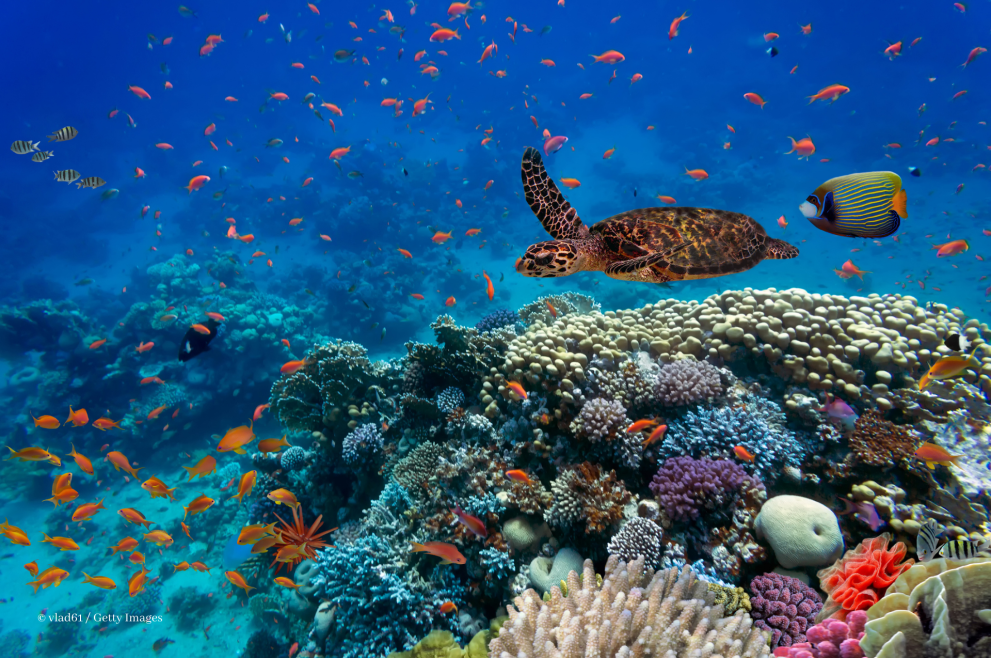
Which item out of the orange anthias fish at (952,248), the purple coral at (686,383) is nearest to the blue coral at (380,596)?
the purple coral at (686,383)

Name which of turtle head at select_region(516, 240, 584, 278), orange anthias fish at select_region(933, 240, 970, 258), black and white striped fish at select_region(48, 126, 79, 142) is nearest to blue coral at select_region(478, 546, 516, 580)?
turtle head at select_region(516, 240, 584, 278)

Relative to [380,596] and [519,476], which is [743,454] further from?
[380,596]

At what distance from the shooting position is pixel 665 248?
269 cm

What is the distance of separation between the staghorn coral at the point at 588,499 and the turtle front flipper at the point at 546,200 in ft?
7.84

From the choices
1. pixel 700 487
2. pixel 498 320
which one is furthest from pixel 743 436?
Answer: pixel 498 320

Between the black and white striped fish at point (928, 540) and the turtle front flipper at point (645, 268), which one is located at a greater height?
the turtle front flipper at point (645, 268)

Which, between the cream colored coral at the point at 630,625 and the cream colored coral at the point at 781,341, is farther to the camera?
the cream colored coral at the point at 781,341

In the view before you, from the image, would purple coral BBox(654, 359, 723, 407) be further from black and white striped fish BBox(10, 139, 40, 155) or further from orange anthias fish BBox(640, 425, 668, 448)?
black and white striped fish BBox(10, 139, 40, 155)

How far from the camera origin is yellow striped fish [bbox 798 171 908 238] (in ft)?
6.84

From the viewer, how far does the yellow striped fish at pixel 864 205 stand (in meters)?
2.08

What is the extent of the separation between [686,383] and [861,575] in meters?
1.89

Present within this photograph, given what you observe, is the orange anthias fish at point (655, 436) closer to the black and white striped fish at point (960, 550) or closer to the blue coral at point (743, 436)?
the blue coral at point (743, 436)

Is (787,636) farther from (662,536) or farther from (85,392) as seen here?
(85,392)

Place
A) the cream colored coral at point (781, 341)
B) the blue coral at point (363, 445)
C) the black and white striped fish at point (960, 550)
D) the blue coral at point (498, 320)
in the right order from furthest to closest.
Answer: the blue coral at point (498, 320), the blue coral at point (363, 445), the cream colored coral at point (781, 341), the black and white striped fish at point (960, 550)
